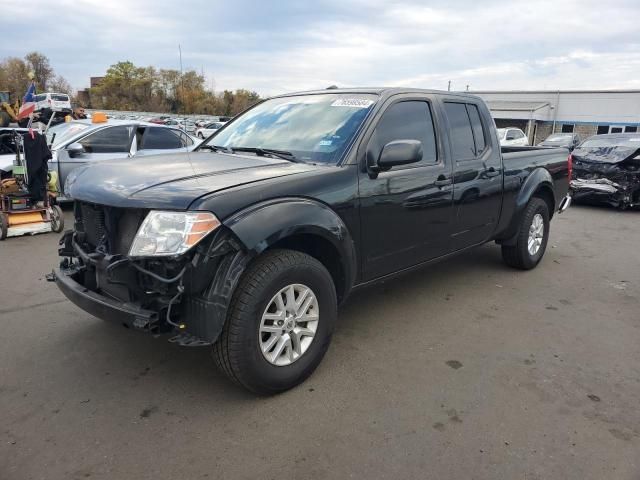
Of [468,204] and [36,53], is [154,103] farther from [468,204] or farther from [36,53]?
[468,204]

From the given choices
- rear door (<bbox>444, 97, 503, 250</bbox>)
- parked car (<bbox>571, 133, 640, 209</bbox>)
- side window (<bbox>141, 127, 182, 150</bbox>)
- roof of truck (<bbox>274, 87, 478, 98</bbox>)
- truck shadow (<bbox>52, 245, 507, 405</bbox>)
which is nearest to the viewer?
truck shadow (<bbox>52, 245, 507, 405</bbox>)

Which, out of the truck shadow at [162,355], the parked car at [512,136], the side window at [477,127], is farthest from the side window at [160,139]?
the parked car at [512,136]

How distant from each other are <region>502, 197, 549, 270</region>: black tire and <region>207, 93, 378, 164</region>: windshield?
8.73 feet

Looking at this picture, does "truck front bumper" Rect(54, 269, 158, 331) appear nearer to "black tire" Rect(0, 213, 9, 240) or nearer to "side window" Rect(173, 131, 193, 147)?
"black tire" Rect(0, 213, 9, 240)

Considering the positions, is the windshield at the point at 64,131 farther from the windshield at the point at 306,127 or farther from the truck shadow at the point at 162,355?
the windshield at the point at 306,127

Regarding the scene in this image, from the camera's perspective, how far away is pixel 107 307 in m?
2.79

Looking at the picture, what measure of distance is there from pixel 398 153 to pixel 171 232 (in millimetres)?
1603

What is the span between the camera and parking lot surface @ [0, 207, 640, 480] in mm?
2453

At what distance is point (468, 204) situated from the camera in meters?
4.41

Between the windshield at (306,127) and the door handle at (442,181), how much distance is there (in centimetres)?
85

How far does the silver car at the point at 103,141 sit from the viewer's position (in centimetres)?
799

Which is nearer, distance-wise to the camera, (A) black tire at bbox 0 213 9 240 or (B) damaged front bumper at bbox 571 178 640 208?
(A) black tire at bbox 0 213 9 240

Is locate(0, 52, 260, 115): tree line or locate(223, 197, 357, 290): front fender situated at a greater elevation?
locate(0, 52, 260, 115): tree line

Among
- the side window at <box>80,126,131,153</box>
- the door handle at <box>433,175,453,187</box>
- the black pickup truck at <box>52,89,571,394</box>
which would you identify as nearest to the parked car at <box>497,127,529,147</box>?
the side window at <box>80,126,131,153</box>
